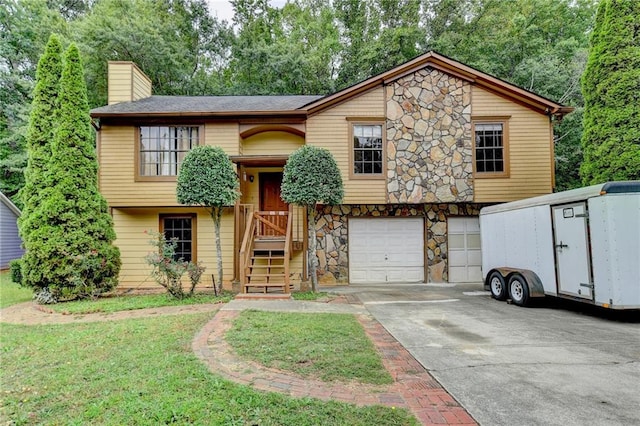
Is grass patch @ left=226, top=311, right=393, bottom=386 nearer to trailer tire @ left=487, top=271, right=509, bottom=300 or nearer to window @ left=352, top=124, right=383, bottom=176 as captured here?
trailer tire @ left=487, top=271, right=509, bottom=300

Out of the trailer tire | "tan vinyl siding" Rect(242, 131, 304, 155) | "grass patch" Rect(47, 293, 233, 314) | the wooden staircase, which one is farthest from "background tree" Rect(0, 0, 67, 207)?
the trailer tire

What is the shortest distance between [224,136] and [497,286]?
27.9 ft

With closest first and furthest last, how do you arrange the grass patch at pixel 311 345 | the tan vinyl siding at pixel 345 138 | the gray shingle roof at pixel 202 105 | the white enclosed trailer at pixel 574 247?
the grass patch at pixel 311 345
the white enclosed trailer at pixel 574 247
the gray shingle roof at pixel 202 105
the tan vinyl siding at pixel 345 138

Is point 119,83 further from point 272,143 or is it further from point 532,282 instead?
point 532,282

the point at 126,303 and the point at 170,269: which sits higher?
the point at 170,269

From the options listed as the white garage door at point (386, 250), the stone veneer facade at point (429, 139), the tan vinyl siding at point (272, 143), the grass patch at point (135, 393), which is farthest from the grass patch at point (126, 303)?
the stone veneer facade at point (429, 139)

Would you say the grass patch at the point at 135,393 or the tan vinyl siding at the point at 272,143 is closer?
the grass patch at the point at 135,393

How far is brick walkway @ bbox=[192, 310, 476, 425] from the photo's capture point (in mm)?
2783

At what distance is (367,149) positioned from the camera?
995 cm

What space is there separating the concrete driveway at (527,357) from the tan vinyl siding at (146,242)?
192 inches

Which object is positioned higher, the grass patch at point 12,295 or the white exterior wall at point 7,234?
the white exterior wall at point 7,234

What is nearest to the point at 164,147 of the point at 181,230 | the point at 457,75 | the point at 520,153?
the point at 181,230

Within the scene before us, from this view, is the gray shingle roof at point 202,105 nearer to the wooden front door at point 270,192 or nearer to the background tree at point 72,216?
the background tree at point 72,216

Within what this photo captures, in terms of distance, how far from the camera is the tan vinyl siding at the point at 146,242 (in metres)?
9.95
